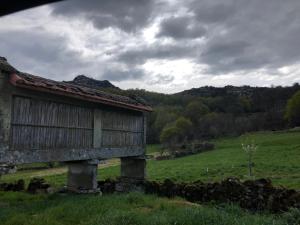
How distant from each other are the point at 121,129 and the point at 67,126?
3.15m

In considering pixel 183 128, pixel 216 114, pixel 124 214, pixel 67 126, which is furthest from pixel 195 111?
pixel 124 214

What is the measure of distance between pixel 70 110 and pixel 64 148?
109cm

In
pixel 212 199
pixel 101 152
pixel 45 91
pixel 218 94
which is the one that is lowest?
pixel 212 199

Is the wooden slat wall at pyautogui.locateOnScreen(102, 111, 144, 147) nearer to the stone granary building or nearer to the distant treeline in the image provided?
the stone granary building

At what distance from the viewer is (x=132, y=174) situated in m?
14.3

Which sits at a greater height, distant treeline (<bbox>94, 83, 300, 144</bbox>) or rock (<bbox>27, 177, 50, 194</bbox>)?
distant treeline (<bbox>94, 83, 300, 144</bbox>)

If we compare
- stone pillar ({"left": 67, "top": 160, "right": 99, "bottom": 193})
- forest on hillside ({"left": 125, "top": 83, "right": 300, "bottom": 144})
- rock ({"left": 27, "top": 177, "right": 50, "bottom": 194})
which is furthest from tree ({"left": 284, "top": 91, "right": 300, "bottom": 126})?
stone pillar ({"left": 67, "top": 160, "right": 99, "bottom": 193})

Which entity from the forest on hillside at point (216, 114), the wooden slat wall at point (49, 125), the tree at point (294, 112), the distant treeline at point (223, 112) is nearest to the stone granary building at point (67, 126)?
the wooden slat wall at point (49, 125)

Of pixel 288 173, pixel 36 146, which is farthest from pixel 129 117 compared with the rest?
pixel 288 173

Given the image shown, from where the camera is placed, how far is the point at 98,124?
11.6m

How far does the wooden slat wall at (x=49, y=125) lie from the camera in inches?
338

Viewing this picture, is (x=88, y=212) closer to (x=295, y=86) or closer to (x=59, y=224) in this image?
(x=59, y=224)

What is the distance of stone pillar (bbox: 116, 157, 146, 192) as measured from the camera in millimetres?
13875

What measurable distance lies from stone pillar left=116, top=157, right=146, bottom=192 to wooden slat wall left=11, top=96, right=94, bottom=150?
131 inches
